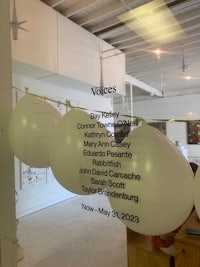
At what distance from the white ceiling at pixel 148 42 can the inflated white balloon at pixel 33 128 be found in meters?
0.73

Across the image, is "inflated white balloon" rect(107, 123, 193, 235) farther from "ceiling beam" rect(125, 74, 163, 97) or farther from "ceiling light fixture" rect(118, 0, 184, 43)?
"ceiling beam" rect(125, 74, 163, 97)

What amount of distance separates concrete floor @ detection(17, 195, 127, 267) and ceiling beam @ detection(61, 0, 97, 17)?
4.26 feet

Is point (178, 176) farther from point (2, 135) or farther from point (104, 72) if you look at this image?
point (104, 72)

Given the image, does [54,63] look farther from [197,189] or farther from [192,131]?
[197,189]

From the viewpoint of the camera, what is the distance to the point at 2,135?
93cm

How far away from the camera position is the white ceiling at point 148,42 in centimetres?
137

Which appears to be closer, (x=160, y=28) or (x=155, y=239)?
(x=155, y=239)

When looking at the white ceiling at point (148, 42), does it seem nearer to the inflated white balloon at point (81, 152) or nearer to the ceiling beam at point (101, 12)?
the ceiling beam at point (101, 12)

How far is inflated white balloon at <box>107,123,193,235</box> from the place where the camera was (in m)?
0.47

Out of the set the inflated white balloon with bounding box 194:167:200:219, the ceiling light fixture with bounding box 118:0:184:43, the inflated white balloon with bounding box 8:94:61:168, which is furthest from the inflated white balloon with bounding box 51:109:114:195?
the ceiling light fixture with bounding box 118:0:184:43

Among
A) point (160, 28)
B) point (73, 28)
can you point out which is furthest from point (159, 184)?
point (160, 28)

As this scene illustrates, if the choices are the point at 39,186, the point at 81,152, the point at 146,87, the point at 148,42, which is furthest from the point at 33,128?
the point at 146,87

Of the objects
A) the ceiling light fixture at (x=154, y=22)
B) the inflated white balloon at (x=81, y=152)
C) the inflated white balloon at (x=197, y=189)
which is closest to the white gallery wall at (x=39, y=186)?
the inflated white balloon at (x=81, y=152)

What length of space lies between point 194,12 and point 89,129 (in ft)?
4.83
